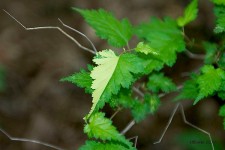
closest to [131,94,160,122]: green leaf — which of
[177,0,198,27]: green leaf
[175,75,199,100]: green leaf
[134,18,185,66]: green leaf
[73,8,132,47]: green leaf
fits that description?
[175,75,199,100]: green leaf

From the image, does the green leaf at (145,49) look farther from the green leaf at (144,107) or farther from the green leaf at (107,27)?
the green leaf at (144,107)

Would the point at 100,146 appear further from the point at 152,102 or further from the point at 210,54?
the point at 210,54

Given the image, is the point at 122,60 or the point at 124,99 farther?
the point at 124,99

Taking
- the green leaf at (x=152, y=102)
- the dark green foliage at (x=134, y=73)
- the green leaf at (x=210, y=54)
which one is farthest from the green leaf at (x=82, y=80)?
the green leaf at (x=210, y=54)

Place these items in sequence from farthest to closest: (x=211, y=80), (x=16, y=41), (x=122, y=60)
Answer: (x=16, y=41), (x=211, y=80), (x=122, y=60)

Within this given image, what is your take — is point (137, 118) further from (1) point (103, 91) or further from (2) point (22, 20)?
(2) point (22, 20)

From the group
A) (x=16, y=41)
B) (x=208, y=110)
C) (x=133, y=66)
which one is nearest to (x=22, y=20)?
(x=16, y=41)
